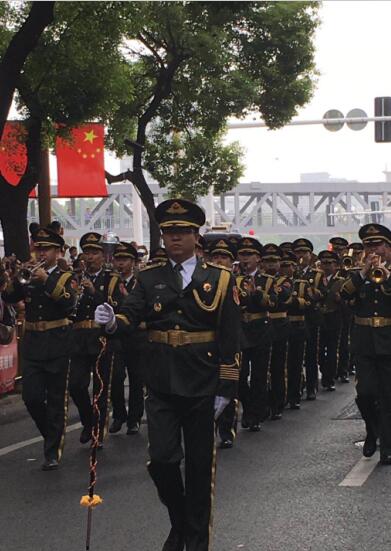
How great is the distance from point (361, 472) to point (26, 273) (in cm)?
331

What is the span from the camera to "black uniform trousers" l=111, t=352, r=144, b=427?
33.9ft

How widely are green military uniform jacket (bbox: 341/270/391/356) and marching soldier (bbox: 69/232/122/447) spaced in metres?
2.49

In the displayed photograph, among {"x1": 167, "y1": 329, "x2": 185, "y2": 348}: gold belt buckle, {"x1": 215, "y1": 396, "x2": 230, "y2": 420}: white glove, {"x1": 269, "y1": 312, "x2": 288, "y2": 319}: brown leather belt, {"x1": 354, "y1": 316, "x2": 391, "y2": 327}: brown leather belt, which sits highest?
{"x1": 167, "y1": 329, "x2": 185, "y2": 348}: gold belt buckle

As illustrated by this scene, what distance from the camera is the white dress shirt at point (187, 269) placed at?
18.0ft

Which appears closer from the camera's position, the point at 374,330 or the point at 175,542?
the point at 175,542

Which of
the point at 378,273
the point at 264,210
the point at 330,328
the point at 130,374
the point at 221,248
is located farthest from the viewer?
the point at 264,210

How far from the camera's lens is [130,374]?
34.8 feet

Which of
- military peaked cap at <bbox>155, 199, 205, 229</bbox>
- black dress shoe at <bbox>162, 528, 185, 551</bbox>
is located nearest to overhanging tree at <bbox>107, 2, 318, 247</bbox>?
military peaked cap at <bbox>155, 199, 205, 229</bbox>

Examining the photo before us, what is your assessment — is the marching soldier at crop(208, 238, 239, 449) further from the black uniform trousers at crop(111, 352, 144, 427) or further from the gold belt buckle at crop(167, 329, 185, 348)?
the gold belt buckle at crop(167, 329, 185, 348)

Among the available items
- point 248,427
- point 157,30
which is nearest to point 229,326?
point 248,427

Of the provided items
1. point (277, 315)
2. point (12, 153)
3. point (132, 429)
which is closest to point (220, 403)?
point (132, 429)

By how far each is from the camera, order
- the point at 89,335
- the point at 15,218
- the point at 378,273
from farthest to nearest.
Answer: the point at 15,218, the point at 89,335, the point at 378,273

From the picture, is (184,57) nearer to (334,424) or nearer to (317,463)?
(334,424)

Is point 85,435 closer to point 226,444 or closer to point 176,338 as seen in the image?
point 226,444
